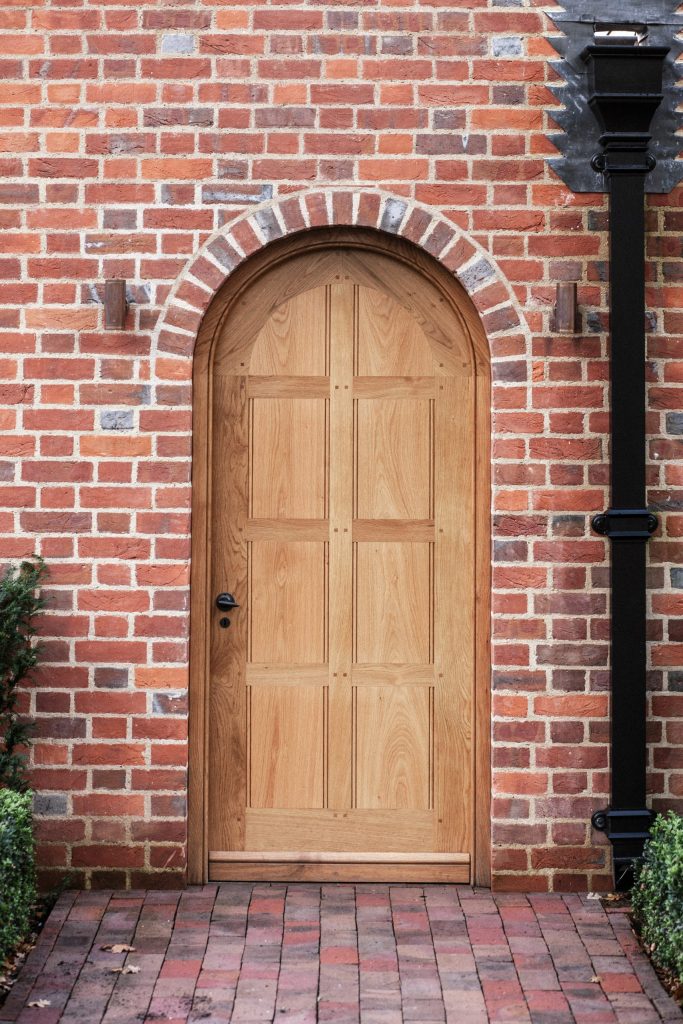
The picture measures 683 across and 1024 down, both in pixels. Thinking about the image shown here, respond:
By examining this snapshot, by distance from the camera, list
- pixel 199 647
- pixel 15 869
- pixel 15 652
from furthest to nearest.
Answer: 1. pixel 199 647
2. pixel 15 652
3. pixel 15 869

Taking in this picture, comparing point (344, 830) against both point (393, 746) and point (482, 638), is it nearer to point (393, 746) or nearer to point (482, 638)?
point (393, 746)

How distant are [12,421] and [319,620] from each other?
1.46 meters

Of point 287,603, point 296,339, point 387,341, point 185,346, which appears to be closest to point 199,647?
point 287,603

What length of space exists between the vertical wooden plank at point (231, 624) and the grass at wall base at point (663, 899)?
62.9 inches

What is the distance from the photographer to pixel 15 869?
3.70 m

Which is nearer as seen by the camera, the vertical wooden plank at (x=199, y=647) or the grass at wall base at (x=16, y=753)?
the grass at wall base at (x=16, y=753)

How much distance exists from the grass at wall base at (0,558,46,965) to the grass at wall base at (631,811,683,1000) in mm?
2119

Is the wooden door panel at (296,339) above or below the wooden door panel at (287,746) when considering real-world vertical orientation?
above

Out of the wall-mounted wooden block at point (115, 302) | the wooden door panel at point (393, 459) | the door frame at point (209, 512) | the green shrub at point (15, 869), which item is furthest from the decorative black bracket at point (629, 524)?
the green shrub at point (15, 869)

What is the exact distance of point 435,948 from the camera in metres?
3.83

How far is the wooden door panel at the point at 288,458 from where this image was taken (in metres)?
4.52

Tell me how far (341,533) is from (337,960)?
5.35ft

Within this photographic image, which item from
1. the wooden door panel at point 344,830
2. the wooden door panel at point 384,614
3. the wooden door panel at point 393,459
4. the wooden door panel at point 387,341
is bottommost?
the wooden door panel at point 344,830

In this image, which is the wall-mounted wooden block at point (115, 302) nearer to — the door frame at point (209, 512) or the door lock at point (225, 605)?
the door frame at point (209, 512)
